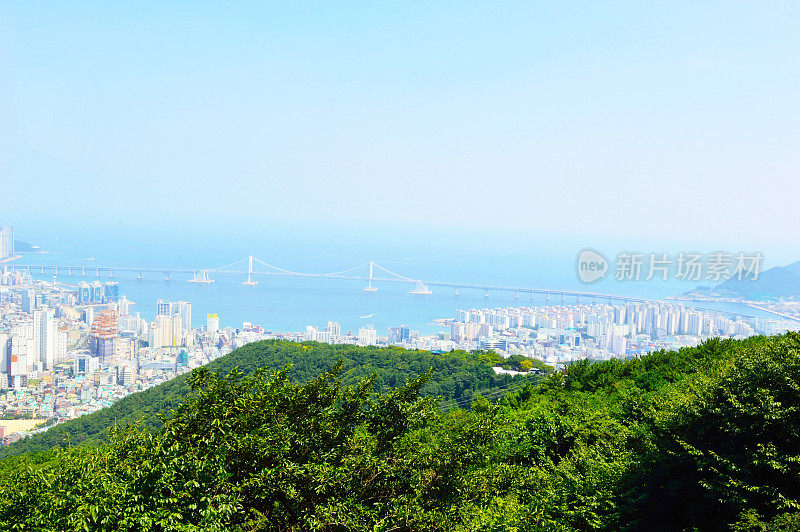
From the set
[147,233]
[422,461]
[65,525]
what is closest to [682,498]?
[422,461]

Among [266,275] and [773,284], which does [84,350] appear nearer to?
[266,275]

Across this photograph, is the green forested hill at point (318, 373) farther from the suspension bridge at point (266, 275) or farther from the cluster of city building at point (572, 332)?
the suspension bridge at point (266, 275)

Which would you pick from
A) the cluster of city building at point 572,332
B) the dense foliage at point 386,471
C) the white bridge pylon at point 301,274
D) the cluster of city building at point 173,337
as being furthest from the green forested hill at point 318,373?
the white bridge pylon at point 301,274

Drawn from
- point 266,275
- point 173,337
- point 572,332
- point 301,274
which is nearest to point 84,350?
point 173,337

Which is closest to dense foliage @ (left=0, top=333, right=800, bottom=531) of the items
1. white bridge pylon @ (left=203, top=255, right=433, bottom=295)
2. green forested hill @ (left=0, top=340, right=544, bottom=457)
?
green forested hill @ (left=0, top=340, right=544, bottom=457)

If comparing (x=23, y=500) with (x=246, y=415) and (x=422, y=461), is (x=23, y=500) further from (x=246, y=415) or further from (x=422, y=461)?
(x=422, y=461)

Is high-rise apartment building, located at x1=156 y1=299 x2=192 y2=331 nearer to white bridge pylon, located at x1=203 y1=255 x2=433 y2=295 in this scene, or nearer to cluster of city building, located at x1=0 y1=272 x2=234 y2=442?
cluster of city building, located at x1=0 y1=272 x2=234 y2=442
